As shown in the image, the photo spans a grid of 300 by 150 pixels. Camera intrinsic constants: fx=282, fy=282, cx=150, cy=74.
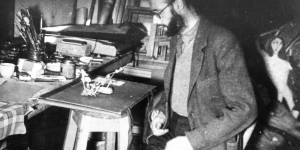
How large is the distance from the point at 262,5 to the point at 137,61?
6.26 feet

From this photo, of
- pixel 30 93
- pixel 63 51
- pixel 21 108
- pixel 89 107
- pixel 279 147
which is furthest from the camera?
pixel 279 147

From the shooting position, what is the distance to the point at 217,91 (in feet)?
5.86

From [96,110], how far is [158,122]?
20.7 inches

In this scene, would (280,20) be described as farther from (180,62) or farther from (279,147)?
(180,62)

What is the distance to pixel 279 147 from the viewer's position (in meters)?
3.57

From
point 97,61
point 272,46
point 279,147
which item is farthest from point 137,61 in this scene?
point 279,147

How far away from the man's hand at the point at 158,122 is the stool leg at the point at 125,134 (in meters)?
0.23

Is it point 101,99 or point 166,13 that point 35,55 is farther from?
point 166,13

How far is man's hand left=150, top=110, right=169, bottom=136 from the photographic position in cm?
212

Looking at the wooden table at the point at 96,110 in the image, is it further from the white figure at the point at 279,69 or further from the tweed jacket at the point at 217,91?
the white figure at the point at 279,69

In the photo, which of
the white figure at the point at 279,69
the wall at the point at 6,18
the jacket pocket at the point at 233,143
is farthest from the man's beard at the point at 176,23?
the wall at the point at 6,18

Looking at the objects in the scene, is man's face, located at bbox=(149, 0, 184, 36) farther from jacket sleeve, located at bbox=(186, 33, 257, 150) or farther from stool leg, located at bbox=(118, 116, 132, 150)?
stool leg, located at bbox=(118, 116, 132, 150)

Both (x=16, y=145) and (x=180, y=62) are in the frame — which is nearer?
(x=180, y=62)

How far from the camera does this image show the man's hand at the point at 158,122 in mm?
2117
